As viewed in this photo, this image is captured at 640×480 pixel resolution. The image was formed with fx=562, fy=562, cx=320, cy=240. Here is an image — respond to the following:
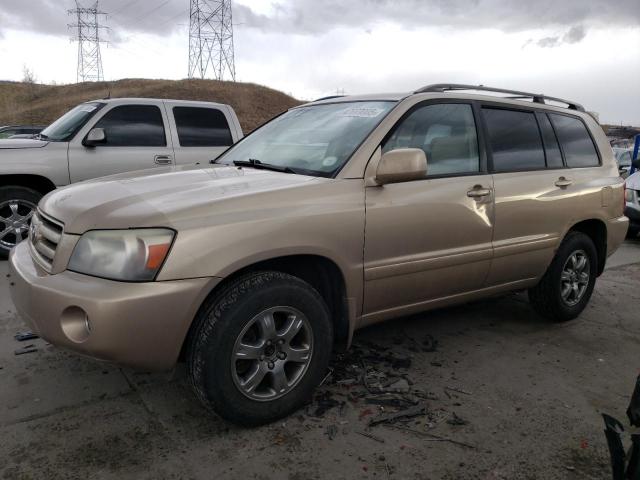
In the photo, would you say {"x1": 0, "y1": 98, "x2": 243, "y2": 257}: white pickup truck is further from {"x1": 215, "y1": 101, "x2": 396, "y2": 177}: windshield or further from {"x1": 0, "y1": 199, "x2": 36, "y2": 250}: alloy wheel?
{"x1": 215, "y1": 101, "x2": 396, "y2": 177}: windshield

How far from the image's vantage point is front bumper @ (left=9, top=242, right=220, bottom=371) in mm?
2369

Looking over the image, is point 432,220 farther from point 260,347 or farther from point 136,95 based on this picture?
point 136,95

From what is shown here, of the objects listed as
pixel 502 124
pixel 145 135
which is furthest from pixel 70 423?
pixel 145 135

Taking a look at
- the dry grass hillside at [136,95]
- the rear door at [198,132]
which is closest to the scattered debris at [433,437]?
the rear door at [198,132]

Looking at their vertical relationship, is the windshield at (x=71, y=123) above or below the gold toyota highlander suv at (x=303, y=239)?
above

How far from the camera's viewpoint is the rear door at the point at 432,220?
3.16 meters

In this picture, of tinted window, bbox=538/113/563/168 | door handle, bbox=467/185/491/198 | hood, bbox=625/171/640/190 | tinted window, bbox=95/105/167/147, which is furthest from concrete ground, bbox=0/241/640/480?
hood, bbox=625/171/640/190

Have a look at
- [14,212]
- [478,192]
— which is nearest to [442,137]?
[478,192]

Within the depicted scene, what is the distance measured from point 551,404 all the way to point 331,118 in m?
2.17

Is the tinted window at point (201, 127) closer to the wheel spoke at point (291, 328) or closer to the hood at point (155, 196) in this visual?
the hood at point (155, 196)

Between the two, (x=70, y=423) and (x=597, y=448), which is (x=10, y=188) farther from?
(x=597, y=448)

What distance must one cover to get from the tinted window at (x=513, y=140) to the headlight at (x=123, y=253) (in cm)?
243

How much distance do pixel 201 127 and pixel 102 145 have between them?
129 centimetres

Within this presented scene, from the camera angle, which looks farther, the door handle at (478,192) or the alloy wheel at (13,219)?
the alloy wheel at (13,219)
